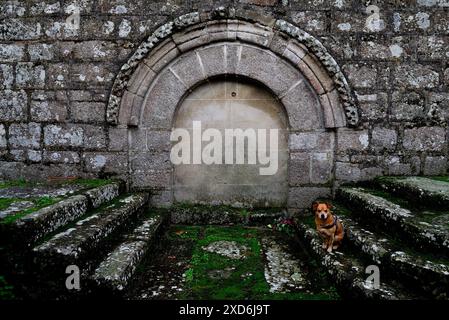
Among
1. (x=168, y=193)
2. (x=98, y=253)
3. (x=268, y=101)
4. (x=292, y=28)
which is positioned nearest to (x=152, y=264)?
(x=98, y=253)

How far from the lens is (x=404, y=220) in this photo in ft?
8.70

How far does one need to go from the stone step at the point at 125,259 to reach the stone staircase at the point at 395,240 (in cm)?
151

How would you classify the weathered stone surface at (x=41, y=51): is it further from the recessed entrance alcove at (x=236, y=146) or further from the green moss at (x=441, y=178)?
the green moss at (x=441, y=178)

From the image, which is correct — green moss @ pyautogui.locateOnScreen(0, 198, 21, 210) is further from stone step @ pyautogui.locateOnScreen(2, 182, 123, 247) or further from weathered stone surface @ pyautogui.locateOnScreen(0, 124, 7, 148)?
weathered stone surface @ pyautogui.locateOnScreen(0, 124, 7, 148)

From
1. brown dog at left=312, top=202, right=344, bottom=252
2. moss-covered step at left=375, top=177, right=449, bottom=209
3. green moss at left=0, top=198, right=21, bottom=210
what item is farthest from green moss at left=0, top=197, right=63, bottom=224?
moss-covered step at left=375, top=177, right=449, bottom=209

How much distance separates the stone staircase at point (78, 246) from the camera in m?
2.20

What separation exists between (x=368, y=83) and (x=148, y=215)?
2.96 m

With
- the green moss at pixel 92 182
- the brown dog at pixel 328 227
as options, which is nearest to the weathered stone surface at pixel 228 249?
the brown dog at pixel 328 227

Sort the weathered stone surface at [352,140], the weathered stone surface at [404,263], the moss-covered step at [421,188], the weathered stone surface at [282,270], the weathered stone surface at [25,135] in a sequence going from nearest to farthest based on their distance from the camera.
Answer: the weathered stone surface at [404,263] < the weathered stone surface at [282,270] < the moss-covered step at [421,188] < the weathered stone surface at [352,140] < the weathered stone surface at [25,135]

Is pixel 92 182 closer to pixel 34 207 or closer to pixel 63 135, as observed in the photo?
pixel 63 135

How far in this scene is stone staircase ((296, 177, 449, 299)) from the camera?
214 cm

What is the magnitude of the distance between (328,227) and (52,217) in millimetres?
2156

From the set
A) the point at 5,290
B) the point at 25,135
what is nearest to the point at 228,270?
the point at 5,290
